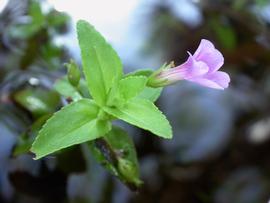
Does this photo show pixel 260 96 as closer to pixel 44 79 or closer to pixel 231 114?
pixel 231 114

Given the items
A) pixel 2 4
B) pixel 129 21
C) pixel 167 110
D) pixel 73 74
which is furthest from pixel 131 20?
pixel 73 74

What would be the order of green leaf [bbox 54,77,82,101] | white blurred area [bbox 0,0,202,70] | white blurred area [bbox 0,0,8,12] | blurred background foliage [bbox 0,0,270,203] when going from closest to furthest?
green leaf [bbox 54,77,82,101], blurred background foliage [bbox 0,0,270,203], white blurred area [bbox 0,0,8,12], white blurred area [bbox 0,0,202,70]

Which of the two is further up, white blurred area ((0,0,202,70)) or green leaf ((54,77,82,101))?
green leaf ((54,77,82,101))

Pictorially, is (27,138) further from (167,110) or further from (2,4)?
(167,110)

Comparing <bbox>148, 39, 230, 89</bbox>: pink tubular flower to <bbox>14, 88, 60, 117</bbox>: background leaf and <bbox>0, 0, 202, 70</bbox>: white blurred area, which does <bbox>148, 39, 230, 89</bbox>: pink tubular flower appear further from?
<bbox>0, 0, 202, 70</bbox>: white blurred area

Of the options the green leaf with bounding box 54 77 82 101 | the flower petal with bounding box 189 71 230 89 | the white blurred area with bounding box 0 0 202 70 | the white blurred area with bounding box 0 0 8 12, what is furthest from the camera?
the white blurred area with bounding box 0 0 202 70

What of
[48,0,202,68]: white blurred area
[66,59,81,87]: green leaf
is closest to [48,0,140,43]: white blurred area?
[48,0,202,68]: white blurred area
